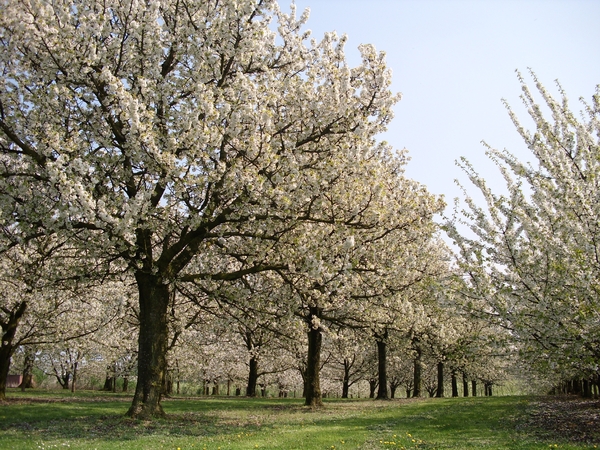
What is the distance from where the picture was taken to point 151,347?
1658 centimetres

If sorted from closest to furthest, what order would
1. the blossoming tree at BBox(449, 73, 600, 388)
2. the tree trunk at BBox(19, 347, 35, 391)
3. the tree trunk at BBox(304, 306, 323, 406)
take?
the blossoming tree at BBox(449, 73, 600, 388) → the tree trunk at BBox(304, 306, 323, 406) → the tree trunk at BBox(19, 347, 35, 391)

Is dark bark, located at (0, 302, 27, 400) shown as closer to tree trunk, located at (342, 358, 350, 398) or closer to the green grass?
the green grass

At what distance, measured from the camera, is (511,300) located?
1205cm

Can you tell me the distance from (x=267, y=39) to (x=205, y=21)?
247cm

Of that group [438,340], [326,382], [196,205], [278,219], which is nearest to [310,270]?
[278,219]

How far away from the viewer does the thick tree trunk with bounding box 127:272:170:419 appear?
53.5ft

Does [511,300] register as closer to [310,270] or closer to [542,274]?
[542,274]

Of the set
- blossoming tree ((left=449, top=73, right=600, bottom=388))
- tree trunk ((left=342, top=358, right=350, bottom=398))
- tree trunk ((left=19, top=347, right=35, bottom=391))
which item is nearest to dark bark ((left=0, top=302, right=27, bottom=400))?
tree trunk ((left=19, top=347, right=35, bottom=391))

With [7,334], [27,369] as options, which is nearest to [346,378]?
[27,369]

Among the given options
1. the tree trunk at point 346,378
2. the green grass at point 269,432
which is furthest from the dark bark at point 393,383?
the green grass at point 269,432

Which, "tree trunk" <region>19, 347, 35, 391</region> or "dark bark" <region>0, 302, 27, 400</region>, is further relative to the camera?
"tree trunk" <region>19, 347, 35, 391</region>

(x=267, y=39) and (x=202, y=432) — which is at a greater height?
(x=267, y=39)

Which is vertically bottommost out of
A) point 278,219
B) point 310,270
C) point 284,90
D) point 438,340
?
point 438,340

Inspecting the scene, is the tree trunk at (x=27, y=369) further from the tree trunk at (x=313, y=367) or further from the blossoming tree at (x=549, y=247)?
the blossoming tree at (x=549, y=247)
